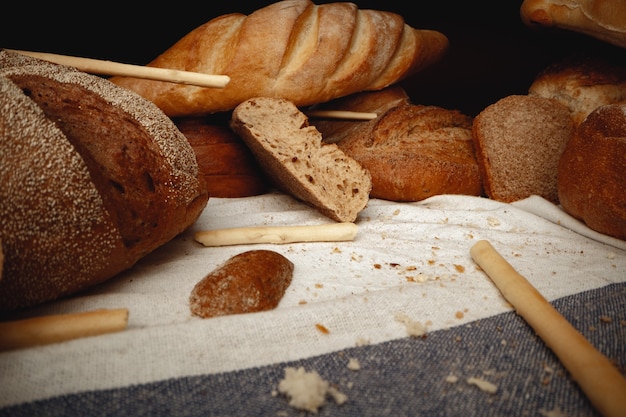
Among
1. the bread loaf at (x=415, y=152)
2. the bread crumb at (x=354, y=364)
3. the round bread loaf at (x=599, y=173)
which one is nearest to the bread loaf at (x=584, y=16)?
the round bread loaf at (x=599, y=173)

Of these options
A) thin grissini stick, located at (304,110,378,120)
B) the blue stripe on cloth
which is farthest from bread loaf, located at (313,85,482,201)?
the blue stripe on cloth

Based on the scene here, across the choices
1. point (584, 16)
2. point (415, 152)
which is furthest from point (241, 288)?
point (584, 16)

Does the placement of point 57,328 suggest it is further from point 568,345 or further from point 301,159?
point 301,159

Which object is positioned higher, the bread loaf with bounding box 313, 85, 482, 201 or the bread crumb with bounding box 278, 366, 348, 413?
the bread crumb with bounding box 278, 366, 348, 413

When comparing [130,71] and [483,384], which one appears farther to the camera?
[130,71]

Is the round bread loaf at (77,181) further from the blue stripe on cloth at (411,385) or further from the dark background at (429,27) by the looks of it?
the dark background at (429,27)

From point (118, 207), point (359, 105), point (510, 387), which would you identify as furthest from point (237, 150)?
point (510, 387)

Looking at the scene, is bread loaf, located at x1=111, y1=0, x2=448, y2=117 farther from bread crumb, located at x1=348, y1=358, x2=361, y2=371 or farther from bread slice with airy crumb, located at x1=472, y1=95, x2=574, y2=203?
bread crumb, located at x1=348, y1=358, x2=361, y2=371
